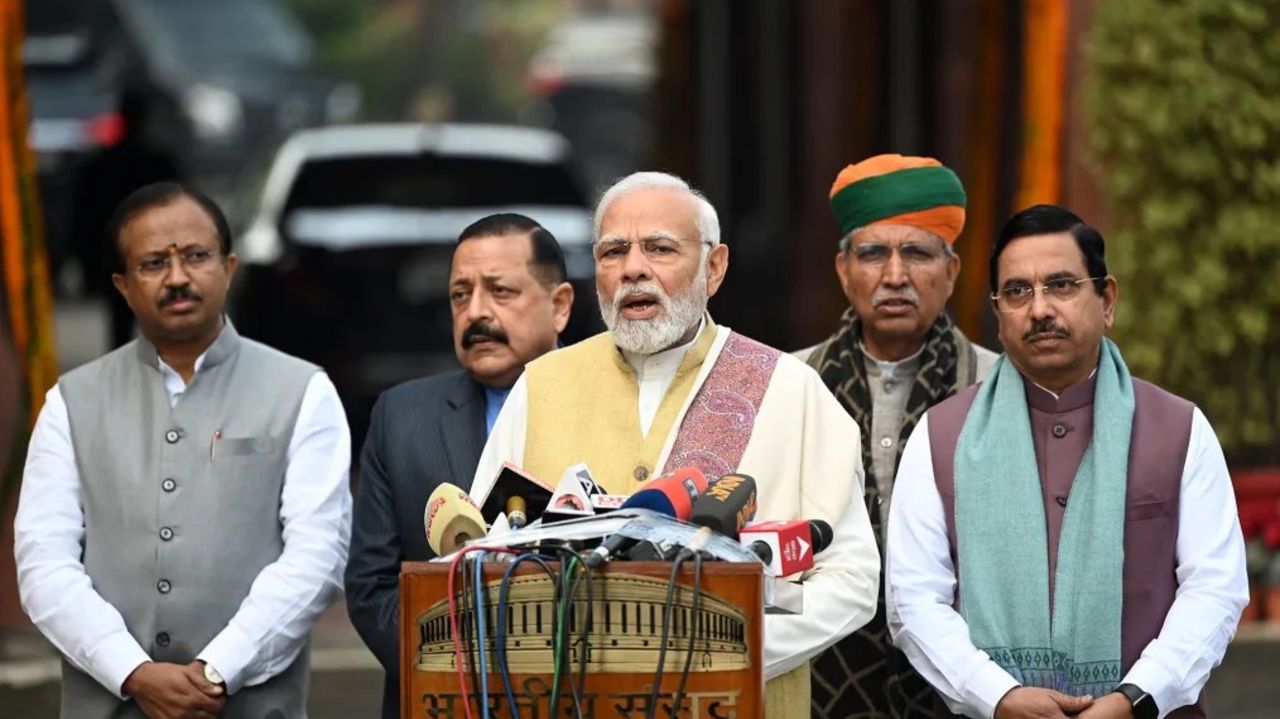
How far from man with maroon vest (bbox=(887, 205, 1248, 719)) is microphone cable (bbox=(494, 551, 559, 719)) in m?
1.14

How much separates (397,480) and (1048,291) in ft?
5.22

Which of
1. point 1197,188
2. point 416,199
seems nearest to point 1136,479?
point 1197,188

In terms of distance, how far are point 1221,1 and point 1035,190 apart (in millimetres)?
1125

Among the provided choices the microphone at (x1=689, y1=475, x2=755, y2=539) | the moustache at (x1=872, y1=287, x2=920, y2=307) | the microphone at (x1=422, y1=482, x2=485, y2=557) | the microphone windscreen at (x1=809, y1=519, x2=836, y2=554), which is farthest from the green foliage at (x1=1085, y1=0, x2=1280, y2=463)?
the microphone at (x1=422, y1=482, x2=485, y2=557)

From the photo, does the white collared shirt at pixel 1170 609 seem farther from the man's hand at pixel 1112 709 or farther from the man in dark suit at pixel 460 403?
the man in dark suit at pixel 460 403

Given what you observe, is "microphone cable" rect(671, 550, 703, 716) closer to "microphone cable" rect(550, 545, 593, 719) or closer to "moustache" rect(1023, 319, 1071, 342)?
"microphone cable" rect(550, 545, 593, 719)

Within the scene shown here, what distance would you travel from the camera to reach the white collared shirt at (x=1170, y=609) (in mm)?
5207

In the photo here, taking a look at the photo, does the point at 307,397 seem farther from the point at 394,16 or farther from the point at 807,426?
the point at 394,16

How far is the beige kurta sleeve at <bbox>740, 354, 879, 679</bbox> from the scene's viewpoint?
5094 millimetres

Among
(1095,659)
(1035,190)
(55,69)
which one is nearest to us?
(1095,659)

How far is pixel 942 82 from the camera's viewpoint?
46.1 ft

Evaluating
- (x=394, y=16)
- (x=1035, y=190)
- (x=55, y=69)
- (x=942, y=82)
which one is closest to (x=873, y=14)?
(x=942, y=82)

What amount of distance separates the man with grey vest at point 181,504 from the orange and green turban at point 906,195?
138 centimetres

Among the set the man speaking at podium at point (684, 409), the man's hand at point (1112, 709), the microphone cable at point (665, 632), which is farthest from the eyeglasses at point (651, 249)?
the man's hand at point (1112, 709)
